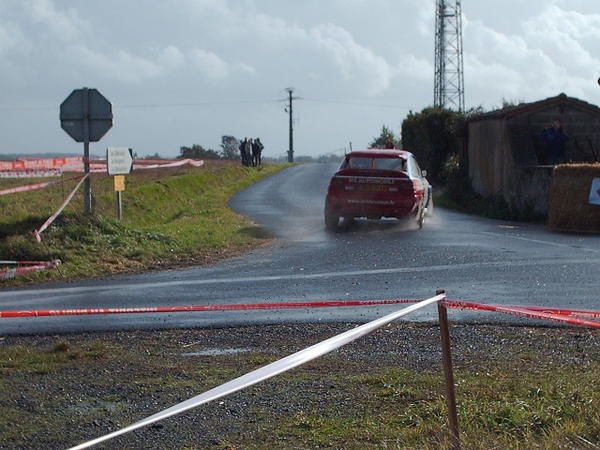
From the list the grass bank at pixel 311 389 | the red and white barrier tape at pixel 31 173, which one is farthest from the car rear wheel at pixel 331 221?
the red and white barrier tape at pixel 31 173

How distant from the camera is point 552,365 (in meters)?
8.08

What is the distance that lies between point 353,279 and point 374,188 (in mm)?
7070

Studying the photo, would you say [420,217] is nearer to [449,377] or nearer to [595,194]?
[595,194]

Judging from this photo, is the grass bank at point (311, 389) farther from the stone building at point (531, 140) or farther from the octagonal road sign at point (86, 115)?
the stone building at point (531, 140)

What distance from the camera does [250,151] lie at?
55594 mm

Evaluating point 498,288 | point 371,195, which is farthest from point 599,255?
point 371,195

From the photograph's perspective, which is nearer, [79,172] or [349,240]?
[349,240]

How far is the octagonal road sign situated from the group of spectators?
3643cm

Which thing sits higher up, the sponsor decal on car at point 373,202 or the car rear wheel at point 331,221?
the sponsor decal on car at point 373,202

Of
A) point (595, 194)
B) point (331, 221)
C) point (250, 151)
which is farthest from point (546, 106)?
point (250, 151)

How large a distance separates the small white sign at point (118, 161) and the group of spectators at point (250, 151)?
30.6 meters

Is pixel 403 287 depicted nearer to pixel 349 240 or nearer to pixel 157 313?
pixel 157 313

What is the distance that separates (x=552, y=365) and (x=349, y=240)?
11235 millimetres

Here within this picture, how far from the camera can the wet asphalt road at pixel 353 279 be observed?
35.9 ft
